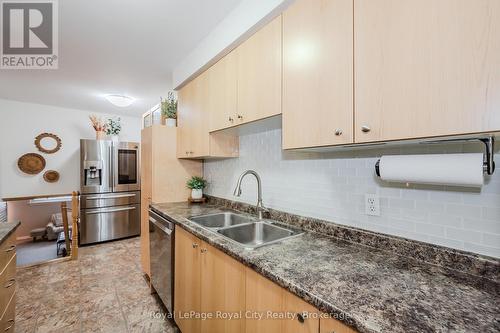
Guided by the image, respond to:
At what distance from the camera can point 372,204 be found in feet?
3.94

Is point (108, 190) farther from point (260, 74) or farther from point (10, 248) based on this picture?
point (260, 74)

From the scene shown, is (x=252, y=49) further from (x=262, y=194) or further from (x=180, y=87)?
(x=180, y=87)

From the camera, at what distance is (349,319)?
632mm

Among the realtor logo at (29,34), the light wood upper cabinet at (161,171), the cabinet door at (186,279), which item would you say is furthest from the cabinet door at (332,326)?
the realtor logo at (29,34)

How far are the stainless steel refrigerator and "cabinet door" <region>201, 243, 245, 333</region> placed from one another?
320 centimetres

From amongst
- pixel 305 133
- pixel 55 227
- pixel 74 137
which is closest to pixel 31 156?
pixel 74 137

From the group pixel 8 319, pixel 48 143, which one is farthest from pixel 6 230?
pixel 48 143

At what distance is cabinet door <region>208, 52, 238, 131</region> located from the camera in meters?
1.65

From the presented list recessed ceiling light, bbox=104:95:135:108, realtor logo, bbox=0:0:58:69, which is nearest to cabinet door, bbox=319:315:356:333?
realtor logo, bbox=0:0:58:69

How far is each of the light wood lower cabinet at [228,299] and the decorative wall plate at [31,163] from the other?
4.08m

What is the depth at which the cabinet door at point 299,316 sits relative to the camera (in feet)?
2.44

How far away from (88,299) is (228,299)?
6.25 feet

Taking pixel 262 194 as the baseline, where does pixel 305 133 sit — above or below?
above

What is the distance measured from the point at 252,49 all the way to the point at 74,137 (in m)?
4.60
